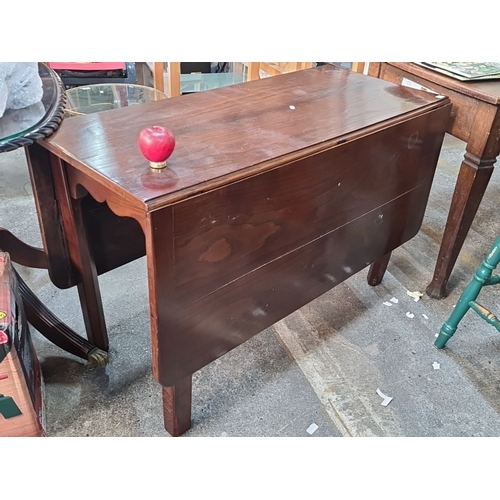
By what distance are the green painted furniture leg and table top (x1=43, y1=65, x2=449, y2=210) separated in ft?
1.75

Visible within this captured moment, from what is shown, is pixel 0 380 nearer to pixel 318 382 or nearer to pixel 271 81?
pixel 318 382

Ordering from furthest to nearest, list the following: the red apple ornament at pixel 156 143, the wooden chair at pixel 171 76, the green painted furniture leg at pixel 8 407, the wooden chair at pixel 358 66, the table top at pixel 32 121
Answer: the wooden chair at pixel 358 66
the wooden chair at pixel 171 76
the green painted furniture leg at pixel 8 407
the table top at pixel 32 121
the red apple ornament at pixel 156 143

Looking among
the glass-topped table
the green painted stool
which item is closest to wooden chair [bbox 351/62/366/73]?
the green painted stool

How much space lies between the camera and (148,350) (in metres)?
1.40

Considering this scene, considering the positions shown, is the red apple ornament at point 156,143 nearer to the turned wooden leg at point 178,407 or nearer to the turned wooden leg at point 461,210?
the turned wooden leg at point 178,407

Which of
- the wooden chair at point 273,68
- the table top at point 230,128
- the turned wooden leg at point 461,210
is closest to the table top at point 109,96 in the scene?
the wooden chair at point 273,68

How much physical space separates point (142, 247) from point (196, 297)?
0.44m

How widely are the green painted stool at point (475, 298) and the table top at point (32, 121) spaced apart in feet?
3.79

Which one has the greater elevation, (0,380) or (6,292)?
(6,292)

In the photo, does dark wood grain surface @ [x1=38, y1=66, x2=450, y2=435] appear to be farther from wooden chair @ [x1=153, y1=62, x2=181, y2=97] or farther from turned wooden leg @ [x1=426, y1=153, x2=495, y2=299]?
wooden chair @ [x1=153, y1=62, x2=181, y2=97]

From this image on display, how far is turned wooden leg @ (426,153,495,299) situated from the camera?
1.40 m

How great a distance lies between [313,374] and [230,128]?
0.73 m

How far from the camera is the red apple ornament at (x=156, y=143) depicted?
2.63ft
